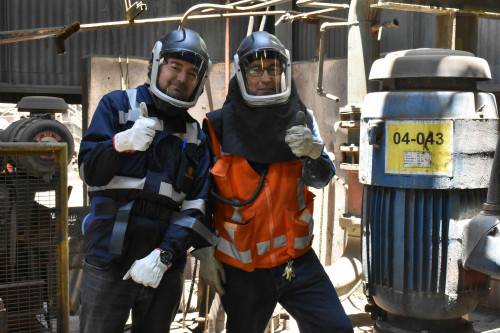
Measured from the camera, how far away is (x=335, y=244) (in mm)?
6035

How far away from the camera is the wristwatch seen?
104 inches

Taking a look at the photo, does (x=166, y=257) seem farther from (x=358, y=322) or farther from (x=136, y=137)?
(x=358, y=322)

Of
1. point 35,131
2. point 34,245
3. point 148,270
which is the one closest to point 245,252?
point 148,270

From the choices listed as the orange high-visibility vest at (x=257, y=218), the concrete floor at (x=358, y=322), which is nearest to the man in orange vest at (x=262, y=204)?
the orange high-visibility vest at (x=257, y=218)

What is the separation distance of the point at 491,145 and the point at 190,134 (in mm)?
1638

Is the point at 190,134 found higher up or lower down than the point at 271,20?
lower down

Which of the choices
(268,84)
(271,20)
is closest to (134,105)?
(268,84)

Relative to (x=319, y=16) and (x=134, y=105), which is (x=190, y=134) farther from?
(x=319, y=16)

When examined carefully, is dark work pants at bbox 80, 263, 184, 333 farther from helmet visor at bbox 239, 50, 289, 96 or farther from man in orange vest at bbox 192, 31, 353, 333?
helmet visor at bbox 239, 50, 289, 96

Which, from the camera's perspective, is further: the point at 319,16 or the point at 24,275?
the point at 319,16

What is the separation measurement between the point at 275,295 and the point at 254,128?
0.79 m

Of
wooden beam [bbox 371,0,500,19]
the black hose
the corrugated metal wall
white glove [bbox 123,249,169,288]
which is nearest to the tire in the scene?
the corrugated metal wall

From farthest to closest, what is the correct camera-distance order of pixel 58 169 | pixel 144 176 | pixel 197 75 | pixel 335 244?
pixel 335 244
pixel 58 169
pixel 197 75
pixel 144 176

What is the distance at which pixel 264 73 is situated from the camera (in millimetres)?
2963
